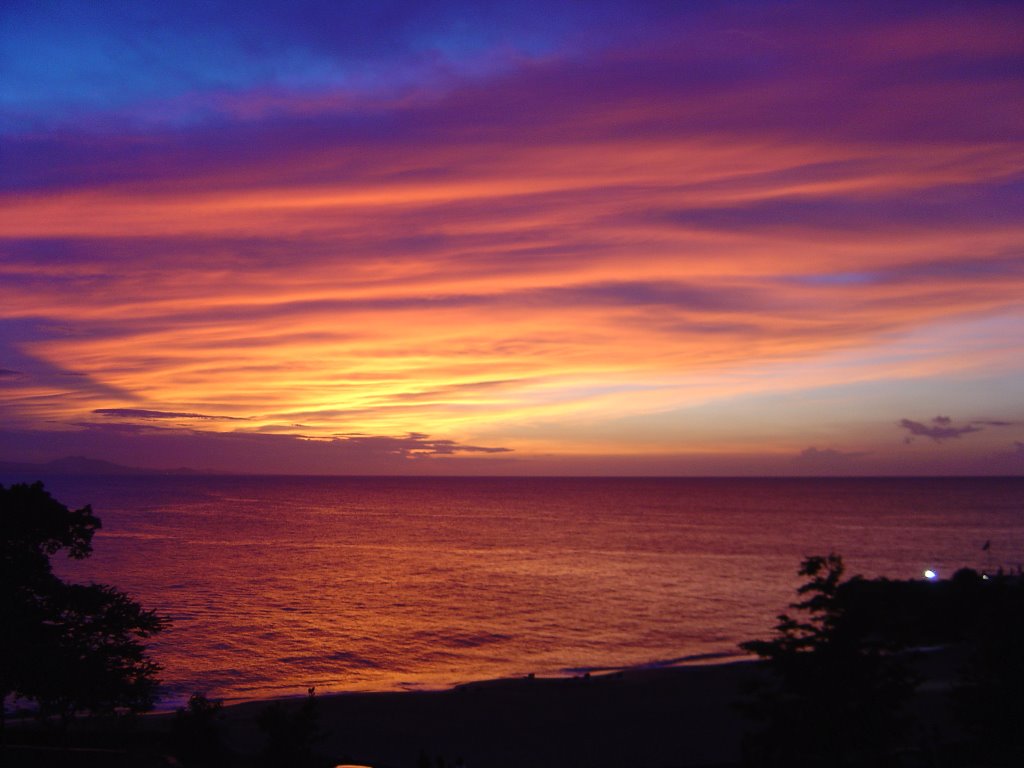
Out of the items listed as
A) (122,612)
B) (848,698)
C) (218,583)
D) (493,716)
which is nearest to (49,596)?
(122,612)

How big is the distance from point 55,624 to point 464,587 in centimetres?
6460

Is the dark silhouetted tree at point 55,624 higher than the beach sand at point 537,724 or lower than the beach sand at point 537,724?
higher

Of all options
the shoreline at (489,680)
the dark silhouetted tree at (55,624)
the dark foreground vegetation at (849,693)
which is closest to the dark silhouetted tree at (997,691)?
the dark foreground vegetation at (849,693)

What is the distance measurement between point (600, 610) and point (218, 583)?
134 ft

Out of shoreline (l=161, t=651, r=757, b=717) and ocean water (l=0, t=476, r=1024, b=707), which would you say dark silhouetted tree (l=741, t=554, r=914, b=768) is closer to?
shoreline (l=161, t=651, r=757, b=717)

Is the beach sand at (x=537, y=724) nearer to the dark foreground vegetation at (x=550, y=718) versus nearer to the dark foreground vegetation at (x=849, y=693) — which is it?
the dark foreground vegetation at (x=550, y=718)

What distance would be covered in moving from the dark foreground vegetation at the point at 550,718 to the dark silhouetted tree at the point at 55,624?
3 cm

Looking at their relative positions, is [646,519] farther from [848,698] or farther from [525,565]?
[848,698]

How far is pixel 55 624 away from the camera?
18578 millimetres

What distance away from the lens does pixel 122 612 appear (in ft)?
62.2

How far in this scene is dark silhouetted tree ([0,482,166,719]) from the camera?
1712 centimetres

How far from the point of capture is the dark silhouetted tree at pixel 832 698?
13.4m

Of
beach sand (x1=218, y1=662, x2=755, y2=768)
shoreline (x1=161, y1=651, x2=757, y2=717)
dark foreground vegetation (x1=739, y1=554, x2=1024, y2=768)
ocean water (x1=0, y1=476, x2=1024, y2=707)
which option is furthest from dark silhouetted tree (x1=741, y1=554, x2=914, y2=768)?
ocean water (x1=0, y1=476, x2=1024, y2=707)

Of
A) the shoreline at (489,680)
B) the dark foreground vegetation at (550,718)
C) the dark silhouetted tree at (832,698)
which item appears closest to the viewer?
the dark silhouetted tree at (832,698)
